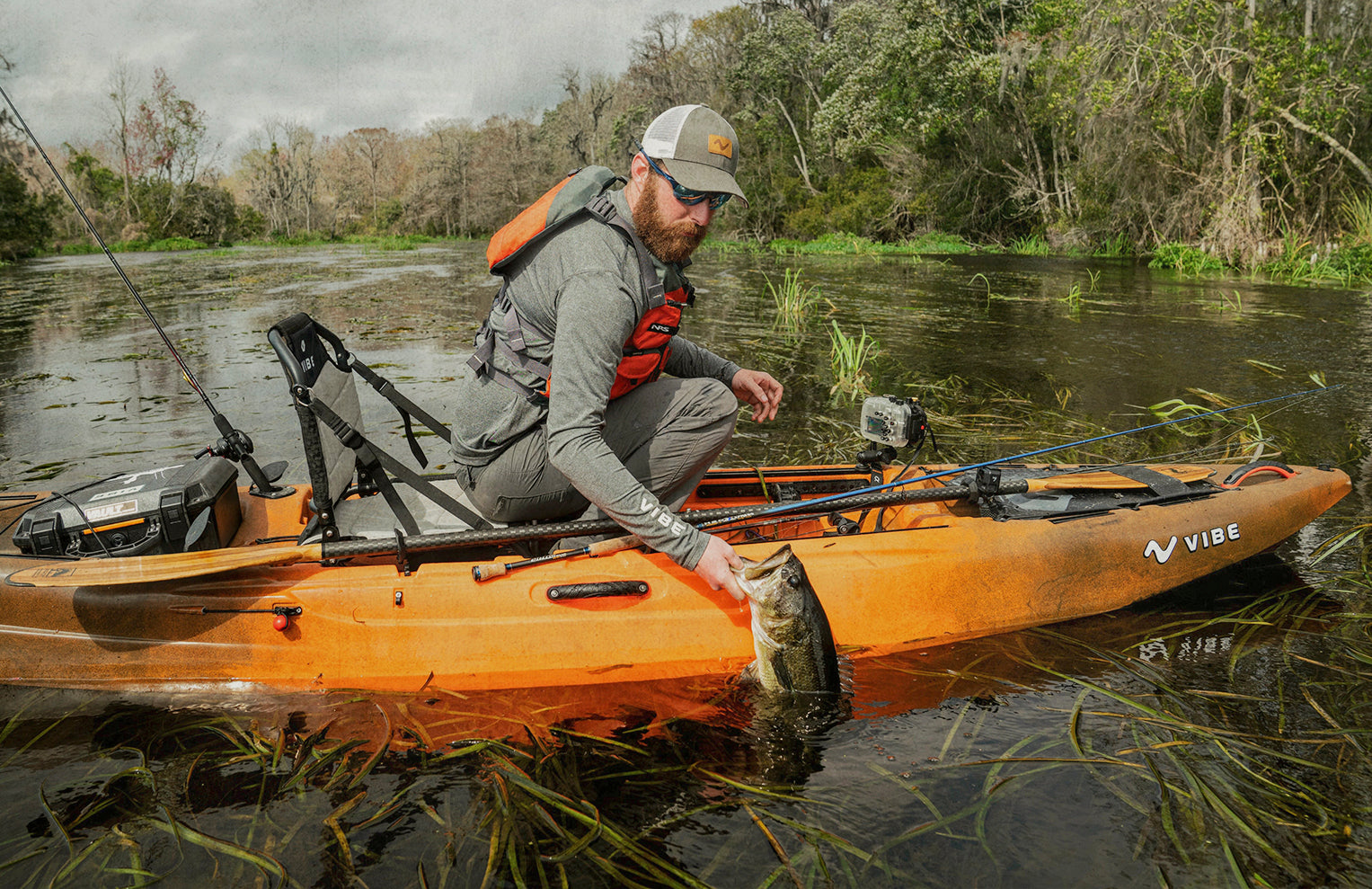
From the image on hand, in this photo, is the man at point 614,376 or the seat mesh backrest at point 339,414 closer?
the man at point 614,376

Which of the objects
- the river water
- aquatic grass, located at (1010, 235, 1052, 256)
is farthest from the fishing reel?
aquatic grass, located at (1010, 235, 1052, 256)

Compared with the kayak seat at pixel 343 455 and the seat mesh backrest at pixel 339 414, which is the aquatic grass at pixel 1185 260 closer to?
the kayak seat at pixel 343 455

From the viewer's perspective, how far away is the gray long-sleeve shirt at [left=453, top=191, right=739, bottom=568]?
8.97ft

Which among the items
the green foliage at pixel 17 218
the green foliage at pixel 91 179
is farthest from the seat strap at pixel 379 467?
the green foliage at pixel 91 179

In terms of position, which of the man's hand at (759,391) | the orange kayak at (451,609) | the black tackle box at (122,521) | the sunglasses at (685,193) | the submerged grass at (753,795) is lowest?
the submerged grass at (753,795)

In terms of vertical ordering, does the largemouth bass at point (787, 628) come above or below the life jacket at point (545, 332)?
below

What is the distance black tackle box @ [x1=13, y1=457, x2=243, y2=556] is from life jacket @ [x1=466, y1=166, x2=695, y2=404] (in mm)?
1197

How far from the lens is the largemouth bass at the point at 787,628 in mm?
2857

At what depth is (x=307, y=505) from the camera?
3.85 meters

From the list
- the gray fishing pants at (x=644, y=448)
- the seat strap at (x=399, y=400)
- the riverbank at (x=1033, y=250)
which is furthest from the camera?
the riverbank at (x=1033, y=250)

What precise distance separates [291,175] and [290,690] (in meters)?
54.1

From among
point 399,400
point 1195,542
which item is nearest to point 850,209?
point 1195,542

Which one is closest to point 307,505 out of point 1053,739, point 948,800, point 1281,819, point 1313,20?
point 948,800

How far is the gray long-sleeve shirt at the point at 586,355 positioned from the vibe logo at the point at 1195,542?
84.8 inches
